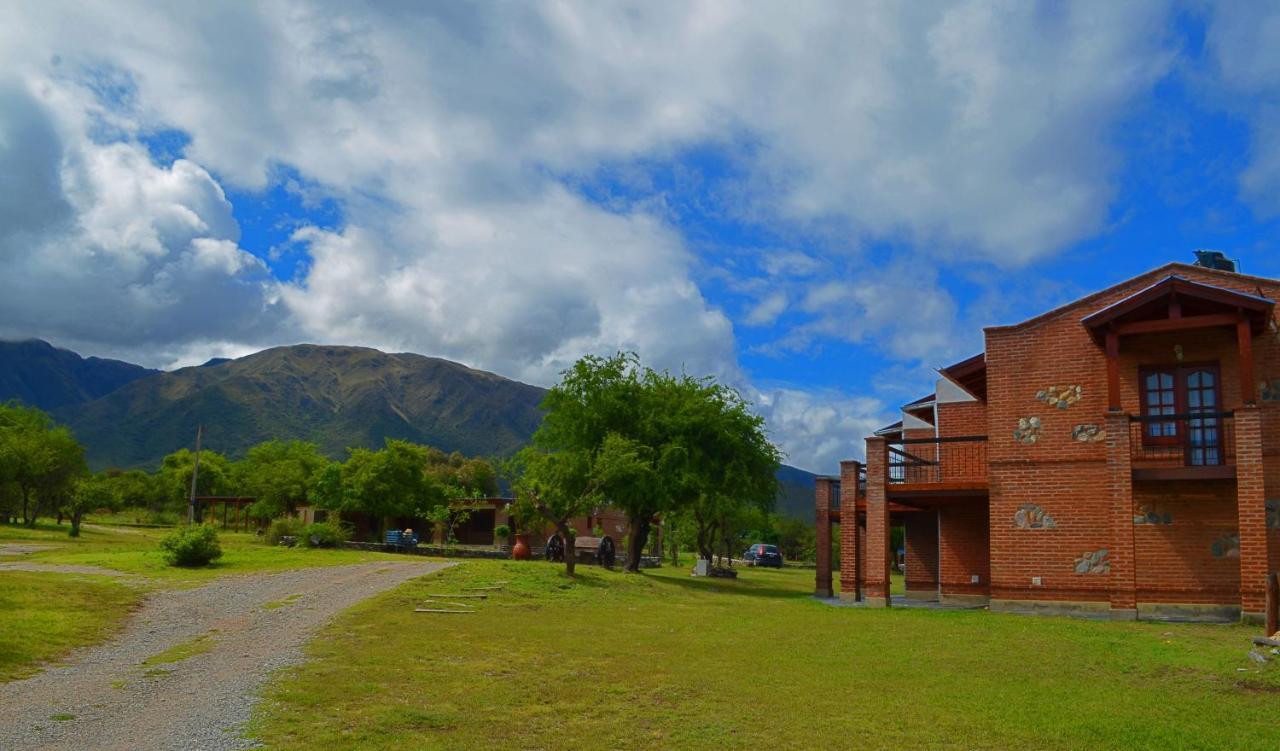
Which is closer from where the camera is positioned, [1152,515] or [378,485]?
[1152,515]

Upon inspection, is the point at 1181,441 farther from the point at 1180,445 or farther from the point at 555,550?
the point at 555,550

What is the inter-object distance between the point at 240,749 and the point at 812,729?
4.94 meters

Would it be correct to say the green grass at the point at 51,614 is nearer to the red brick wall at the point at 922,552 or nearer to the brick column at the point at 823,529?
the brick column at the point at 823,529

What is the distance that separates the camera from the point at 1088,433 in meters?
21.4

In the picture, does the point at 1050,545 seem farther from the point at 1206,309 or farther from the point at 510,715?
the point at 510,715

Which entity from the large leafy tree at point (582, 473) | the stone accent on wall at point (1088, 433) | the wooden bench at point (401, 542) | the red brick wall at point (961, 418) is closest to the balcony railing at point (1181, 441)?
the stone accent on wall at point (1088, 433)

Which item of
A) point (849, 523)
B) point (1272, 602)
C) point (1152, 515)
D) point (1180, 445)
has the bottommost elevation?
point (1272, 602)

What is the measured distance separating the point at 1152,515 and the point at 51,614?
21.4 m

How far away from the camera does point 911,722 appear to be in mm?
9047

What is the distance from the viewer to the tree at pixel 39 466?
50750 mm

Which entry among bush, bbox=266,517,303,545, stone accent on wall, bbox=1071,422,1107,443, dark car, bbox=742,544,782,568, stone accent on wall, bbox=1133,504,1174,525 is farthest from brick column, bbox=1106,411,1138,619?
dark car, bbox=742,544,782,568

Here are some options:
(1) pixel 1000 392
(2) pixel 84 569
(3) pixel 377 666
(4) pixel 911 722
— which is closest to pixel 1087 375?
(1) pixel 1000 392

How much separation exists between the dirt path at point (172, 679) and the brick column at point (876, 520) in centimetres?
1261

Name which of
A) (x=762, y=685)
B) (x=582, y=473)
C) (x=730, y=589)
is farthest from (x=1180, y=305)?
(x=582, y=473)
